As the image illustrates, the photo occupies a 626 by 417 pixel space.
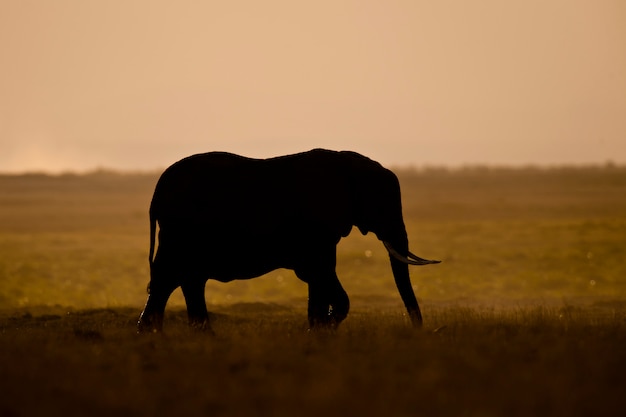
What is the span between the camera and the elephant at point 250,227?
57.0ft

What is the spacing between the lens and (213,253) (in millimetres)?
17562

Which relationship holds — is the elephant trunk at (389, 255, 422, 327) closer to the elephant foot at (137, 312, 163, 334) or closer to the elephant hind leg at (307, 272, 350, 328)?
the elephant hind leg at (307, 272, 350, 328)

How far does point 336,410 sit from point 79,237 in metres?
51.0

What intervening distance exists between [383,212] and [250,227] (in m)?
1.99

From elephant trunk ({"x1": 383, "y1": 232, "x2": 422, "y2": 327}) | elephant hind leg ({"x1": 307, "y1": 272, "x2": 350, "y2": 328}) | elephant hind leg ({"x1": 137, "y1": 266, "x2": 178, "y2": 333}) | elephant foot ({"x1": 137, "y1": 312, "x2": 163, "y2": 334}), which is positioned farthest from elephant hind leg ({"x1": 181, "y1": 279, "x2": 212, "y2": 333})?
elephant trunk ({"x1": 383, "y1": 232, "x2": 422, "y2": 327})

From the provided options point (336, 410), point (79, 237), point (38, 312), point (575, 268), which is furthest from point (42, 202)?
point (336, 410)

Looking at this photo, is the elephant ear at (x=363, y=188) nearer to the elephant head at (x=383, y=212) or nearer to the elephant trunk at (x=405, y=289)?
the elephant head at (x=383, y=212)

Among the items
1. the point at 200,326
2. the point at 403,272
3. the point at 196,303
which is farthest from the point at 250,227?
the point at 403,272

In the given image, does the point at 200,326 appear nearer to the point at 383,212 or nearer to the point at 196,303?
the point at 196,303

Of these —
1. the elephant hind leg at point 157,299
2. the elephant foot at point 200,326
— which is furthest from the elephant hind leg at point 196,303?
the elephant hind leg at point 157,299

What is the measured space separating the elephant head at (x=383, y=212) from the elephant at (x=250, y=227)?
8 centimetres

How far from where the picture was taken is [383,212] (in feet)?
59.8

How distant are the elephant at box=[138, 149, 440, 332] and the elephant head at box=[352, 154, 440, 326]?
75 millimetres

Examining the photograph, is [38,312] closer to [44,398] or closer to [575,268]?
[44,398]
